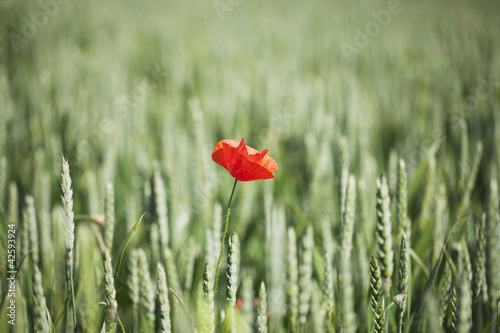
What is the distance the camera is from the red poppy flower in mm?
341

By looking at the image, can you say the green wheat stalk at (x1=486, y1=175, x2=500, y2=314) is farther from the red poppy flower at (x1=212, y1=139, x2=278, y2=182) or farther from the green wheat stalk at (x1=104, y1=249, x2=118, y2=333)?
the green wheat stalk at (x1=104, y1=249, x2=118, y2=333)

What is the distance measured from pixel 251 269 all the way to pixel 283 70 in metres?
1.08

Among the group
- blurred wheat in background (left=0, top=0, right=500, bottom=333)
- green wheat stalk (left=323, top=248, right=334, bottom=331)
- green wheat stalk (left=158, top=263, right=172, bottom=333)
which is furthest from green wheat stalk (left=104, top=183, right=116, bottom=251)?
green wheat stalk (left=323, top=248, right=334, bottom=331)

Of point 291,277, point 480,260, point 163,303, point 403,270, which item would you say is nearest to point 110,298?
point 163,303

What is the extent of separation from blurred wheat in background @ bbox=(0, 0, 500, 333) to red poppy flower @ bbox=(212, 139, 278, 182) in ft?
0.22

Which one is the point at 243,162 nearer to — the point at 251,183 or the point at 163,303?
the point at 163,303

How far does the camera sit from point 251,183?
0.72 m

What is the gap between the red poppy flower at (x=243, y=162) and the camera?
13.4 inches

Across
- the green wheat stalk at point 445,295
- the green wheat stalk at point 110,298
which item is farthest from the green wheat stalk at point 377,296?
the green wheat stalk at point 110,298

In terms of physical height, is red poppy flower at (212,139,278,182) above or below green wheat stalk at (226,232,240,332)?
above

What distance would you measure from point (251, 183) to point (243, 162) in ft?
1.22

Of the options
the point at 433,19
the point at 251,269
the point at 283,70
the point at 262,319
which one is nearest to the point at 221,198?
Answer: the point at 251,269

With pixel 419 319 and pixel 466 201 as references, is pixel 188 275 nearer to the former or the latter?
pixel 419 319

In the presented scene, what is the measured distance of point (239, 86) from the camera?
45.4 inches
